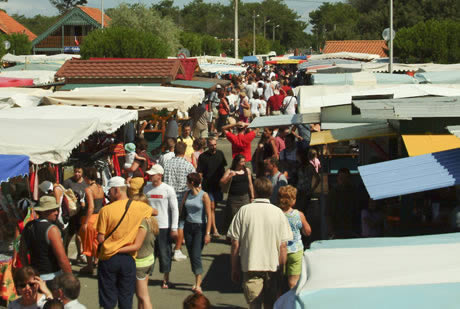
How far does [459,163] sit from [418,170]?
0.37 metres

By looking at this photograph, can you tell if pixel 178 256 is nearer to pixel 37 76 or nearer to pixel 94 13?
pixel 37 76

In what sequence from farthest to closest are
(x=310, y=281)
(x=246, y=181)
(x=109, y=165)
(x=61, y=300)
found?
(x=109, y=165) → (x=246, y=181) → (x=61, y=300) → (x=310, y=281)

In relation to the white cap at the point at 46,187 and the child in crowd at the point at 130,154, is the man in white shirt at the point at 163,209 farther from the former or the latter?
the child in crowd at the point at 130,154

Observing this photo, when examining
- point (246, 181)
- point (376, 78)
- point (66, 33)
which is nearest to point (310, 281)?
point (246, 181)

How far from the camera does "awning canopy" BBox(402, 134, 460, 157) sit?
26.8 ft

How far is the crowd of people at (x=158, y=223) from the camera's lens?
23.2ft

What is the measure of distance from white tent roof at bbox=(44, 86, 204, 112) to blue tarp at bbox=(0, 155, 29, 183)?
6472 millimetres

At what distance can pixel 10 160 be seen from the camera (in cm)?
796

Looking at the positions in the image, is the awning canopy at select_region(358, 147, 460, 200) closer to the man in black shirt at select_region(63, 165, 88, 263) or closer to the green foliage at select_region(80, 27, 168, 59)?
the man in black shirt at select_region(63, 165, 88, 263)

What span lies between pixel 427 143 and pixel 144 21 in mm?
43221

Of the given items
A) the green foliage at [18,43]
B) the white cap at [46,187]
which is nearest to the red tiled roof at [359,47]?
the green foliage at [18,43]

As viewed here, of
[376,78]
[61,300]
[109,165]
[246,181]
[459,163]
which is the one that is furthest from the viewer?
[376,78]

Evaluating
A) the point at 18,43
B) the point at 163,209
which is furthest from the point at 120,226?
the point at 18,43

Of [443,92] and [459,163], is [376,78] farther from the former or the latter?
[459,163]
